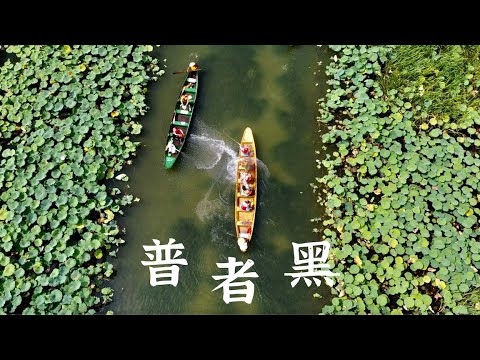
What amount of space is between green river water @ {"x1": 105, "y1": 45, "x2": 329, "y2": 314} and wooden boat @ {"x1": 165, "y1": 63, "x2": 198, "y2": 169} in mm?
185

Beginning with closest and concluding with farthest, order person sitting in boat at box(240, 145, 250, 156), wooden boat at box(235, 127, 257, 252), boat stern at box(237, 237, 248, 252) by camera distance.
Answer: boat stern at box(237, 237, 248, 252)
wooden boat at box(235, 127, 257, 252)
person sitting in boat at box(240, 145, 250, 156)

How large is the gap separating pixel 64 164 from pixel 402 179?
6038mm

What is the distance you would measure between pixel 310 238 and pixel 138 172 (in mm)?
3451

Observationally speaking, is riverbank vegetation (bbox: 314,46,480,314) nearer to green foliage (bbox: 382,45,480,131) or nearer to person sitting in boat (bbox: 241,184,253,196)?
green foliage (bbox: 382,45,480,131)

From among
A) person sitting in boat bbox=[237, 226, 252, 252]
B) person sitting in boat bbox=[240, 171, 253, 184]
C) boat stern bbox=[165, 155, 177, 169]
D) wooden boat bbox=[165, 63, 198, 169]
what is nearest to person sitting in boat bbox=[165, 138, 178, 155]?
wooden boat bbox=[165, 63, 198, 169]

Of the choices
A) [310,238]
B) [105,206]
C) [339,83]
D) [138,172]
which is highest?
[339,83]

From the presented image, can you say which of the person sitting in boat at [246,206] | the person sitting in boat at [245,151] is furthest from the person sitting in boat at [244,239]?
the person sitting in boat at [245,151]

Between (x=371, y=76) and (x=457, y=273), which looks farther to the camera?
(x=371, y=76)

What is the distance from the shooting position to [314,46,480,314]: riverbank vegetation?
657 centimetres

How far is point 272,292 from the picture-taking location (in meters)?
6.93

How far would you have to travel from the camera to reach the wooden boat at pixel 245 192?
7.23 meters

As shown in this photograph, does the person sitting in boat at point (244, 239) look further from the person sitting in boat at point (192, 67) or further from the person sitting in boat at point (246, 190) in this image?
the person sitting in boat at point (192, 67)

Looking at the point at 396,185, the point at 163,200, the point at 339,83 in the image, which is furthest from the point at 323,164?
the point at 163,200

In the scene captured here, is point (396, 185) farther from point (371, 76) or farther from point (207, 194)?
point (207, 194)
